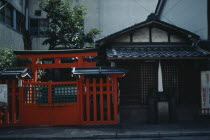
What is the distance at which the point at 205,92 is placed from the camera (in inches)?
473

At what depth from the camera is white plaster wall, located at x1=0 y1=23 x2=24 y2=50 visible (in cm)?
1760

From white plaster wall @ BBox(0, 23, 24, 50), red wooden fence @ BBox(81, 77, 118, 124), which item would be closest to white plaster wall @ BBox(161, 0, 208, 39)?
red wooden fence @ BBox(81, 77, 118, 124)

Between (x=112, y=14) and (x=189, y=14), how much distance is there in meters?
11.8

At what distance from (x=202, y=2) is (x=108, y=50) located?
6782 mm

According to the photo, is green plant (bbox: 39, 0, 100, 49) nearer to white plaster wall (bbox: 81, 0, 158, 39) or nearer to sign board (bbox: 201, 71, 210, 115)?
white plaster wall (bbox: 81, 0, 158, 39)

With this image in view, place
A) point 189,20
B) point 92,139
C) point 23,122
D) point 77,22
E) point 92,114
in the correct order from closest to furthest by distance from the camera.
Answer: point 92,139
point 23,122
point 92,114
point 189,20
point 77,22

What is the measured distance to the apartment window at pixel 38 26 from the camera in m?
25.0

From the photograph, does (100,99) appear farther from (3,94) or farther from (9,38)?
(9,38)

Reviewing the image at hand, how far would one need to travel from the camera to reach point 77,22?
1828 cm

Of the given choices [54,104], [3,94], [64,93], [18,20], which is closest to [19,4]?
[18,20]

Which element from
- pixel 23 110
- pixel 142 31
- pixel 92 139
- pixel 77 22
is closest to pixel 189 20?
pixel 142 31

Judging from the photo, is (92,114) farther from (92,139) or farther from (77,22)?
(77,22)

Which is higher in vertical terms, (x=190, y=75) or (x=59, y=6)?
(x=59, y=6)

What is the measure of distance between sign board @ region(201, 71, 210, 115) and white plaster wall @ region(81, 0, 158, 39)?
51.0ft
